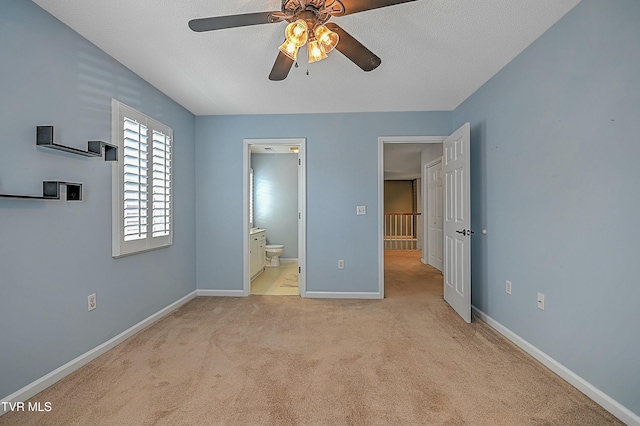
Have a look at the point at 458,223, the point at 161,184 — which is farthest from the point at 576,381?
the point at 161,184

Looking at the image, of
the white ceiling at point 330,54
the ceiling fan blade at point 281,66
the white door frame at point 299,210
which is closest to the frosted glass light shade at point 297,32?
the ceiling fan blade at point 281,66

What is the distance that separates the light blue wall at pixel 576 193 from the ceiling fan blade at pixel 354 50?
4.39 ft

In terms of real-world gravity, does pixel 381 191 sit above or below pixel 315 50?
below

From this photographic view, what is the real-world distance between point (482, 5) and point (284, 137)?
2612 millimetres

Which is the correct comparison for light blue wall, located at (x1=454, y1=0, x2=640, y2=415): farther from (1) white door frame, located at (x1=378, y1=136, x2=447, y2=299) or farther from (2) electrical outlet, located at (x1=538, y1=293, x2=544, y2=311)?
(1) white door frame, located at (x1=378, y1=136, x2=447, y2=299)

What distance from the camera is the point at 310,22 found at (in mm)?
1585

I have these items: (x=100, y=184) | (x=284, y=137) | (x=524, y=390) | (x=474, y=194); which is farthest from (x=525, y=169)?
(x=100, y=184)

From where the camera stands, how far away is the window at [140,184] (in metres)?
2.56

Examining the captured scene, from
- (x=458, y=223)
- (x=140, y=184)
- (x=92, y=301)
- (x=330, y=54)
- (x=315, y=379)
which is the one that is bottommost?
(x=315, y=379)

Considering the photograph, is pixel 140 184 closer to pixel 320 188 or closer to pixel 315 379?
pixel 320 188

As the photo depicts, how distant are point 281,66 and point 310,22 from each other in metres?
0.43

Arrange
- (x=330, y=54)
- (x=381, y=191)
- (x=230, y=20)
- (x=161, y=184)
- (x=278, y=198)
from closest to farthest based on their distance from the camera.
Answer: (x=230, y=20), (x=330, y=54), (x=161, y=184), (x=381, y=191), (x=278, y=198)

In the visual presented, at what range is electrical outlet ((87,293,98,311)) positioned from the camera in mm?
2279

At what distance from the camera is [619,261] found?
1.65m
